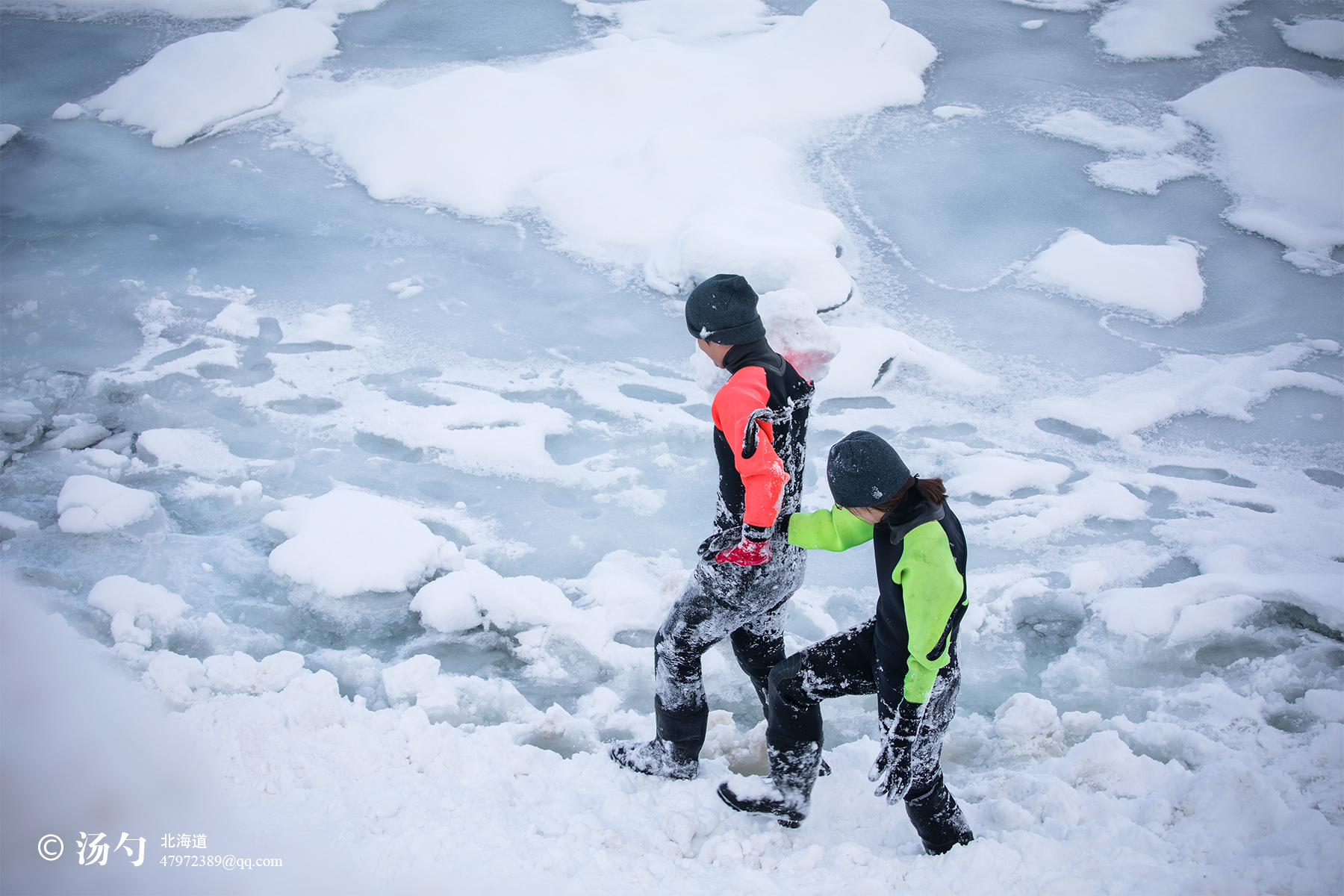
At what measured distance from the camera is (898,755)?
2.18 m

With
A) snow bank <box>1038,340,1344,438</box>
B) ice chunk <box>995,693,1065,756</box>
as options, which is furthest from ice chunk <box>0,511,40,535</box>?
snow bank <box>1038,340,1344,438</box>

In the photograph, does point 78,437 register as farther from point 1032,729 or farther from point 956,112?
point 956,112

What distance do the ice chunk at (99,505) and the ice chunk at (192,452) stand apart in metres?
0.31

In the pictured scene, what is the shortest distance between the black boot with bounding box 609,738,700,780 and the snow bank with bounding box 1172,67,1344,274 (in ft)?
18.8

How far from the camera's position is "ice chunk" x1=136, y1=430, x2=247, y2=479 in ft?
13.2

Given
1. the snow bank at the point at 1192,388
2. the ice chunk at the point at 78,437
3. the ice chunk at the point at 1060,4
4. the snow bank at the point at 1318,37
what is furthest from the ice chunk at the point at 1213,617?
the ice chunk at the point at 1060,4

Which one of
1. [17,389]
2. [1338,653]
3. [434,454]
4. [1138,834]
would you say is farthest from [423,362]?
[1338,653]

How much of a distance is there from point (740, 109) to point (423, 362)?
386 cm

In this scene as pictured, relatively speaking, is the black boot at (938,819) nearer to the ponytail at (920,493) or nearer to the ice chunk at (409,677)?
the ponytail at (920,493)

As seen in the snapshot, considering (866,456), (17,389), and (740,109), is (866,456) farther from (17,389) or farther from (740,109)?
(740,109)

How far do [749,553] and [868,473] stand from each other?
40 centimetres

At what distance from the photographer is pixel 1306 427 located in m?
4.56

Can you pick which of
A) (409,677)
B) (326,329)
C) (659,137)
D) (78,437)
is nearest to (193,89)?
(326,329)

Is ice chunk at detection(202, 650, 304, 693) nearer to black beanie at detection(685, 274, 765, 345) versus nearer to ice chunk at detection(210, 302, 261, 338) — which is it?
black beanie at detection(685, 274, 765, 345)
